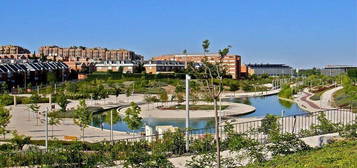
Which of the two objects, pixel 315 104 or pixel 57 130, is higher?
pixel 315 104

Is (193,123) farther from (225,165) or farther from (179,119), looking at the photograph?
(225,165)

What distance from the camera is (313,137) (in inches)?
384

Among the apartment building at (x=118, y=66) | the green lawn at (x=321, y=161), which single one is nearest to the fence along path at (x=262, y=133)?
the green lawn at (x=321, y=161)

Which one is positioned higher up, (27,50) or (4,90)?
(27,50)

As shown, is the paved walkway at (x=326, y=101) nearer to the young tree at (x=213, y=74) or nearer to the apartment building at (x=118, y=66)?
the young tree at (x=213, y=74)

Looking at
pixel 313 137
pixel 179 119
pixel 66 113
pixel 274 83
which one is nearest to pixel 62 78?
pixel 274 83

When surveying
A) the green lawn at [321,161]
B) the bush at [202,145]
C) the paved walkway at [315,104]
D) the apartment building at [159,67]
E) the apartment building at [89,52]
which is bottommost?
the paved walkway at [315,104]

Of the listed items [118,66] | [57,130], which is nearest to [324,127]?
[57,130]

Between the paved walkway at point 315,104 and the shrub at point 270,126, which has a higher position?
the shrub at point 270,126

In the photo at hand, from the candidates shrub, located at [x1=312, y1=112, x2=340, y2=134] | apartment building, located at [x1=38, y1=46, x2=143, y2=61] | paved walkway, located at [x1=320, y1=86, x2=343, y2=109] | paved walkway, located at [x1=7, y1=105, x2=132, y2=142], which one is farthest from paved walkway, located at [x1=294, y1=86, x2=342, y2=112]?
apartment building, located at [x1=38, y1=46, x2=143, y2=61]

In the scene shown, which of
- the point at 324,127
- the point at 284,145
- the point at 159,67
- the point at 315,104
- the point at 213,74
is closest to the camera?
the point at 213,74

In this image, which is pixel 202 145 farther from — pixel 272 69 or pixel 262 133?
pixel 272 69

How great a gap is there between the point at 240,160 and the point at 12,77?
46594mm

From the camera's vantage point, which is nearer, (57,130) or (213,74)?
(213,74)
